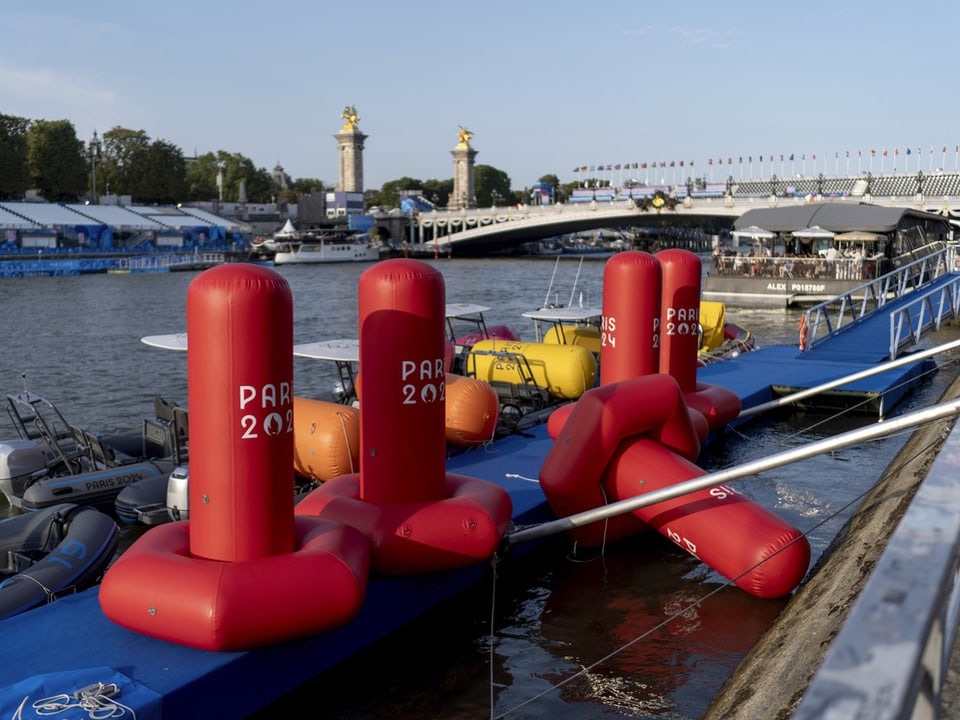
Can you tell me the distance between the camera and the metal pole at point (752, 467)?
6.86 metres

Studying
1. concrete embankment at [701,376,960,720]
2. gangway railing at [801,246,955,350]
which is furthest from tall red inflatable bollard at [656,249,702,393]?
gangway railing at [801,246,955,350]

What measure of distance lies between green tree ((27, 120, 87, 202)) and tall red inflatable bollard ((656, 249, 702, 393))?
9417 centimetres

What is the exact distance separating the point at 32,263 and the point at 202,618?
67.1 meters

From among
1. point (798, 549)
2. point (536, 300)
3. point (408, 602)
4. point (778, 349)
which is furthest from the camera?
point (536, 300)

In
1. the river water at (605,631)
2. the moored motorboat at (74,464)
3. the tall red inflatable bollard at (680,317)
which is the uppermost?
the tall red inflatable bollard at (680,317)

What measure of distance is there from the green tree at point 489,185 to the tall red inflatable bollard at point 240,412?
15717 cm

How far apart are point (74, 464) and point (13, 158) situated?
8727 centimetres

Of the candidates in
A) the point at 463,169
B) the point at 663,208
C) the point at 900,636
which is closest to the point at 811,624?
the point at 900,636

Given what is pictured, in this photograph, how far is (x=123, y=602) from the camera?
22.5 ft

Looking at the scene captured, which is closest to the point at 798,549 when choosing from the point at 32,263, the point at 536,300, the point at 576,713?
the point at 576,713

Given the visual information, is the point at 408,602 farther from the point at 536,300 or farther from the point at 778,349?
the point at 536,300

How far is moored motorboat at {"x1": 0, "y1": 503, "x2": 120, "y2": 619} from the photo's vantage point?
834cm

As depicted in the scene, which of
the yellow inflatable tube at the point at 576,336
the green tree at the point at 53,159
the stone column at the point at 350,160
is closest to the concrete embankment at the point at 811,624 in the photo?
the yellow inflatable tube at the point at 576,336

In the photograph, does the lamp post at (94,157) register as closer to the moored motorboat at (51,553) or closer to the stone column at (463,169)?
the stone column at (463,169)
